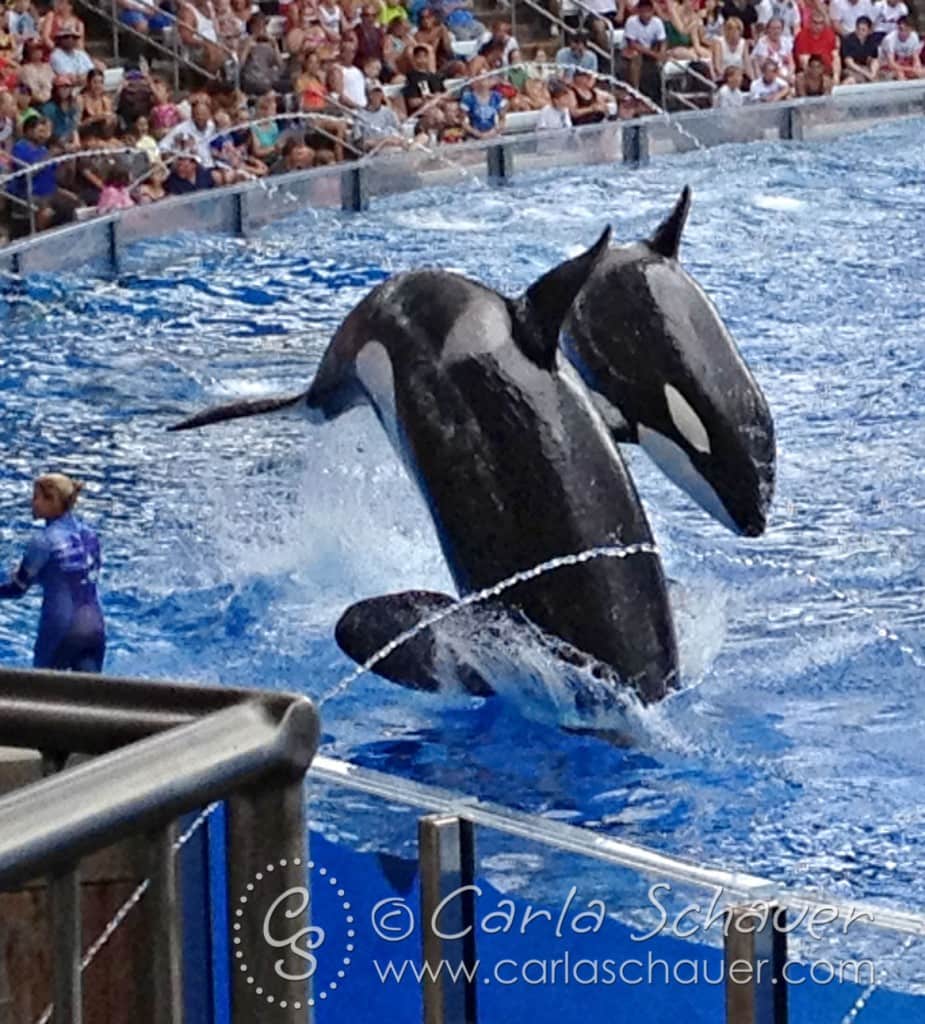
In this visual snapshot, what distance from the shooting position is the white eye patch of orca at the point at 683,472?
816 cm

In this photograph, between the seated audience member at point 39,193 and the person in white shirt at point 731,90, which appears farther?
the person in white shirt at point 731,90

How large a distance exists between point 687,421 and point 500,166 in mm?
11953

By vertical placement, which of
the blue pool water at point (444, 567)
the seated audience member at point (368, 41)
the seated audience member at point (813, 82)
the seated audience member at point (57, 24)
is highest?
the seated audience member at point (57, 24)

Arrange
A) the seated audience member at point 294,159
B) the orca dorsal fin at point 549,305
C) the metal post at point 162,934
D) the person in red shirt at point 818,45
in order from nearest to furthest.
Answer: the metal post at point 162,934, the orca dorsal fin at point 549,305, the seated audience member at point 294,159, the person in red shirt at point 818,45

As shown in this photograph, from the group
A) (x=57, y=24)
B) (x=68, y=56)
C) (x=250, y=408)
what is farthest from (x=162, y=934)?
(x=57, y=24)

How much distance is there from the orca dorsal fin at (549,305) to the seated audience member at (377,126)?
12177 mm

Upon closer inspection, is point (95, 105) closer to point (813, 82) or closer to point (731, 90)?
point (731, 90)

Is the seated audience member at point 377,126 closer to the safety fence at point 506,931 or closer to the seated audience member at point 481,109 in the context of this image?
the seated audience member at point 481,109

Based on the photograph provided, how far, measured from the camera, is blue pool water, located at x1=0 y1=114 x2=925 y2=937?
7816 millimetres

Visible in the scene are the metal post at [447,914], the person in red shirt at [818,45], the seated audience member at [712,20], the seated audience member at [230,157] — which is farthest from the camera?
the person in red shirt at [818,45]

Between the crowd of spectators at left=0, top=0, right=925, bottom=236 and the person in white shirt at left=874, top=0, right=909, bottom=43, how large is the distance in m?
0.02

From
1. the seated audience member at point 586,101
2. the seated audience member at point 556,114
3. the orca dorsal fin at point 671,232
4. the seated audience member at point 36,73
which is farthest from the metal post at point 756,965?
the seated audience member at point 586,101
